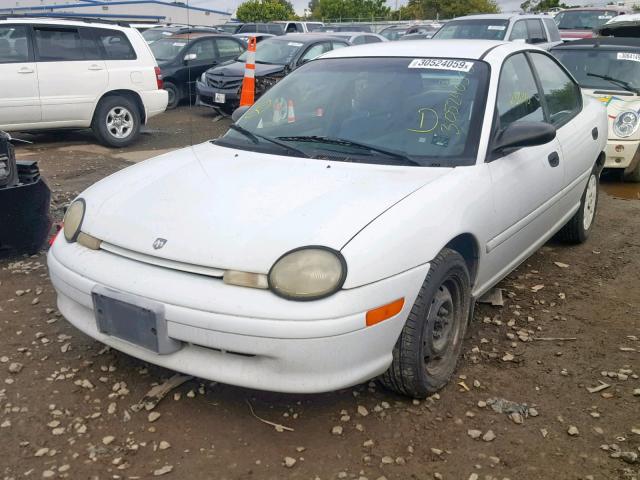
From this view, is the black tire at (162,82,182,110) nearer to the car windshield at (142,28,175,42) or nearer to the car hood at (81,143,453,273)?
the car windshield at (142,28,175,42)

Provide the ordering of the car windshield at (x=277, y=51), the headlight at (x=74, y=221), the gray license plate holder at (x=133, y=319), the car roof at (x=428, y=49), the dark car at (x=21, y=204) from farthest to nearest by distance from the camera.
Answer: the car windshield at (x=277, y=51), the dark car at (x=21, y=204), the car roof at (x=428, y=49), the headlight at (x=74, y=221), the gray license plate holder at (x=133, y=319)

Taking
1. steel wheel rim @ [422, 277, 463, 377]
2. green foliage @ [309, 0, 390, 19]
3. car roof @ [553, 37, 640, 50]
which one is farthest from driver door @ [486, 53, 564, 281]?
green foliage @ [309, 0, 390, 19]

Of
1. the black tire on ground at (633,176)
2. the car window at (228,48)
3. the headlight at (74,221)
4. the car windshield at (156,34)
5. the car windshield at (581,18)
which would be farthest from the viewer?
the car windshield at (581,18)

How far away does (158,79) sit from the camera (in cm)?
976

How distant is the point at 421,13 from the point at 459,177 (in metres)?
47.4

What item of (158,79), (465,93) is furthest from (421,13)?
(465,93)

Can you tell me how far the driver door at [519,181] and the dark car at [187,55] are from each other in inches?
394

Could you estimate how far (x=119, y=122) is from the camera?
938 cm

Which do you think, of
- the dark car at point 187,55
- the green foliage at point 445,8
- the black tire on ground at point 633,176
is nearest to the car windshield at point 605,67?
the black tire on ground at point 633,176

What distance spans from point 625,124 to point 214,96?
719 cm

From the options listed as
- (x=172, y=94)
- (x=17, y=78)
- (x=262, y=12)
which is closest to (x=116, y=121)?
(x=17, y=78)

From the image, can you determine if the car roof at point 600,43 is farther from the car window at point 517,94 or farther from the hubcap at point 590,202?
the car window at point 517,94

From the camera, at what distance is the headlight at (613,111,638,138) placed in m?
7.08

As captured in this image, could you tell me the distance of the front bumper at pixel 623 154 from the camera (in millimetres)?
7148
